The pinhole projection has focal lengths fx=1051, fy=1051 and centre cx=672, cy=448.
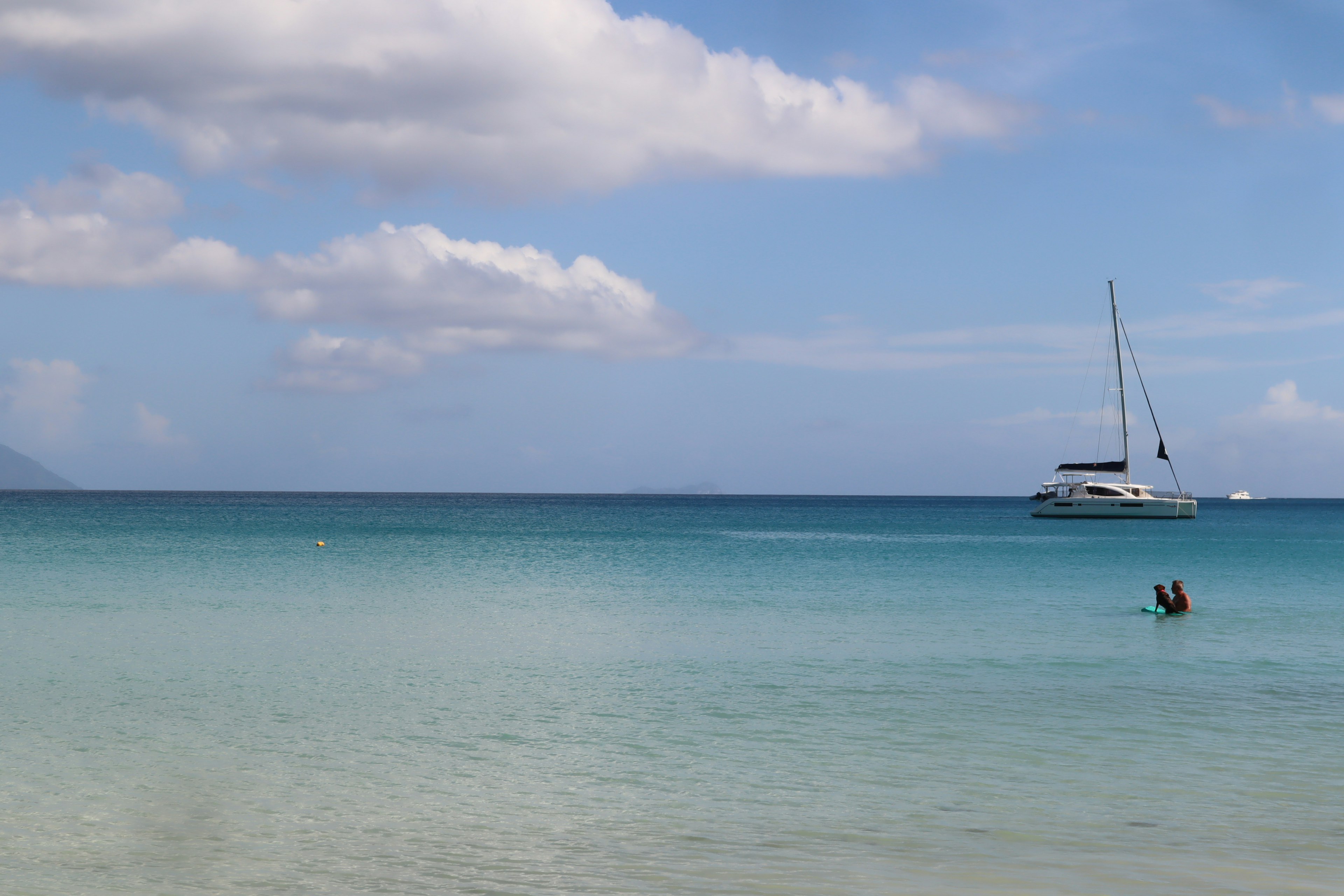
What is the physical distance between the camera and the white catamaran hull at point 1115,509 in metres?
92.6

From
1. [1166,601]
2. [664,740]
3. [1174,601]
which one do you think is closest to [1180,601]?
[1174,601]

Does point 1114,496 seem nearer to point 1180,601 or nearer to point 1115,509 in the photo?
point 1115,509

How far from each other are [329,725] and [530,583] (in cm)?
2299

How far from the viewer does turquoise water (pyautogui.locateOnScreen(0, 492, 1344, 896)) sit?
30.3 ft

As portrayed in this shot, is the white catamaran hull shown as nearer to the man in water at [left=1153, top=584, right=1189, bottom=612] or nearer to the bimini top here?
Result: the bimini top

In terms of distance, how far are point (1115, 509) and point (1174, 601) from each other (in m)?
68.1

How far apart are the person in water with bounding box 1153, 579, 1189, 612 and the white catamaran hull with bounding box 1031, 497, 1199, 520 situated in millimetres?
67331

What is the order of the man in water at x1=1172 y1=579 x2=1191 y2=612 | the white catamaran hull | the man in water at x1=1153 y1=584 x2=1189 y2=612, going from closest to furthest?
the man in water at x1=1153 y1=584 x2=1189 y2=612, the man in water at x1=1172 y1=579 x2=1191 y2=612, the white catamaran hull

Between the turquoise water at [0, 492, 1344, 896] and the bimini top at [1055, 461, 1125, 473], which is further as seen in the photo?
the bimini top at [1055, 461, 1125, 473]

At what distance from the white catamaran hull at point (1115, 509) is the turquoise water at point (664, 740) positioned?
59040 millimetres

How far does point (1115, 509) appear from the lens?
92.5 metres

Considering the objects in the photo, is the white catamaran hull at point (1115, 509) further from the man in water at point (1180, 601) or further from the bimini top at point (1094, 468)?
the man in water at point (1180, 601)

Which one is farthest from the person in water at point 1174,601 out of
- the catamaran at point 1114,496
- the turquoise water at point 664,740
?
the catamaran at point 1114,496

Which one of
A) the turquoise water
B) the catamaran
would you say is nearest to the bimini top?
the catamaran
